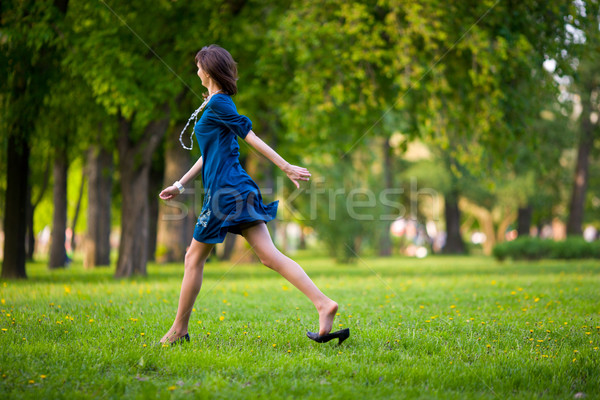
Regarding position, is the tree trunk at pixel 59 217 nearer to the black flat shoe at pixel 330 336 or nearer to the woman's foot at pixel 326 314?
the black flat shoe at pixel 330 336

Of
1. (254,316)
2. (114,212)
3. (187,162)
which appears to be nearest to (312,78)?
(187,162)

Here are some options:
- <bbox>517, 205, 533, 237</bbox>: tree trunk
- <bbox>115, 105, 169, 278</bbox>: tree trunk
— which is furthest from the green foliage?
<bbox>115, 105, 169, 278</bbox>: tree trunk

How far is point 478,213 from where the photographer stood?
37.9 meters

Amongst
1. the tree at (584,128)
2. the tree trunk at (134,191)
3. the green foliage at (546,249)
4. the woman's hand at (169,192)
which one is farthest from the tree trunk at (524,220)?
the woman's hand at (169,192)

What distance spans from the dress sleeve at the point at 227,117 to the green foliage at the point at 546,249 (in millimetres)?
20044

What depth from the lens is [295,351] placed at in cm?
431

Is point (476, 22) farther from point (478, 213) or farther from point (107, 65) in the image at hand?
point (478, 213)

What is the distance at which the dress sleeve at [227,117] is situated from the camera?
159 inches

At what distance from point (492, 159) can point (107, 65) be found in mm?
9620

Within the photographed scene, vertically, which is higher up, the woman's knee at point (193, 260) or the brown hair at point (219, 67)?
the brown hair at point (219, 67)

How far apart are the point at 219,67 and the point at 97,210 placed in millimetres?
14715

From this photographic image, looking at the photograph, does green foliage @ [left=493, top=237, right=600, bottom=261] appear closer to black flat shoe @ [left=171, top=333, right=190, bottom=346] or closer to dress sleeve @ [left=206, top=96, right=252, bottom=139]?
black flat shoe @ [left=171, top=333, right=190, bottom=346]

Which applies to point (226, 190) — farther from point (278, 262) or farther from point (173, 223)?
point (173, 223)

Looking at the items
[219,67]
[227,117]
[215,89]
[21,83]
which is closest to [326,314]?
[227,117]
